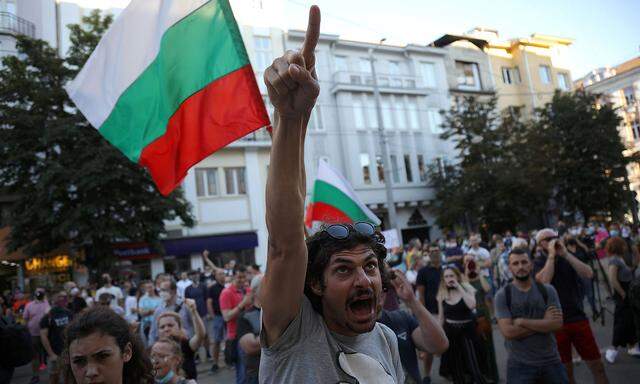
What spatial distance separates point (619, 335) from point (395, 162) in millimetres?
24370

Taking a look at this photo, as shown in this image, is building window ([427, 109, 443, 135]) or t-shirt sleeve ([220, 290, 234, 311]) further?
building window ([427, 109, 443, 135])

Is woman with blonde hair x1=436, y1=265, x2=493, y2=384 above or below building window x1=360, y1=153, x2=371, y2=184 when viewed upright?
below

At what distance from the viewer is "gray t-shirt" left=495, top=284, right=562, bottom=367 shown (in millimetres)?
4426

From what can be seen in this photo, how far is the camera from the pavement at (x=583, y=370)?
20.7 ft

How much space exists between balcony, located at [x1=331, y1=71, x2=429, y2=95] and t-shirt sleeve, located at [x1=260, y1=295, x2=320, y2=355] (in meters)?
27.6

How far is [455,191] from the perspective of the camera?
91.8 feet

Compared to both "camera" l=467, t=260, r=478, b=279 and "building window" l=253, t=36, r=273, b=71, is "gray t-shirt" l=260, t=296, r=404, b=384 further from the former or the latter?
"building window" l=253, t=36, r=273, b=71

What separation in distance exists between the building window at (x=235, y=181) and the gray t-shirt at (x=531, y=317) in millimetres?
21950

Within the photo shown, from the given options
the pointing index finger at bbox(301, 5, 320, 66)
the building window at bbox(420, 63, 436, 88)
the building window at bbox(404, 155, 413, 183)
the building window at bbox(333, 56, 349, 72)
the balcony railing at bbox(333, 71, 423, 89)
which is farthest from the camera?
the building window at bbox(420, 63, 436, 88)

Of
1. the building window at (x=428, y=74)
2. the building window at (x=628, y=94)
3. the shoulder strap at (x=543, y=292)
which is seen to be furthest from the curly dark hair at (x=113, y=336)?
the building window at (x=628, y=94)

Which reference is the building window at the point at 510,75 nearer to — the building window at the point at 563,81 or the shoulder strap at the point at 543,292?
the building window at the point at 563,81

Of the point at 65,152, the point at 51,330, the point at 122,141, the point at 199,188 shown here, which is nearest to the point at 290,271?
the point at 122,141

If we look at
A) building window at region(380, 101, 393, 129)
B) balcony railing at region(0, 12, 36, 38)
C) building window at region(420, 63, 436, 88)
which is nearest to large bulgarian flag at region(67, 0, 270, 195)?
balcony railing at region(0, 12, 36, 38)

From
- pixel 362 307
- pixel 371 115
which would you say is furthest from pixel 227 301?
pixel 371 115
